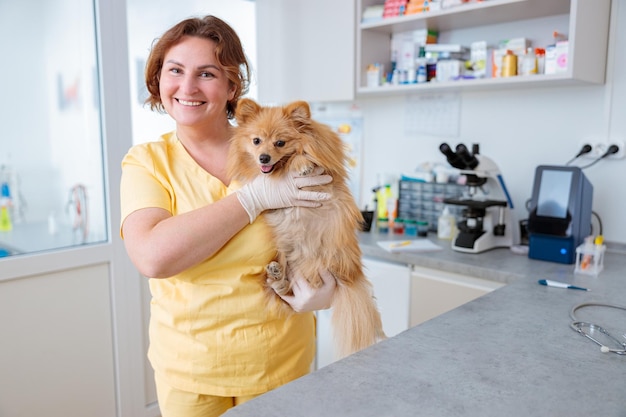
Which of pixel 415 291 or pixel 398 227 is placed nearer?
pixel 415 291

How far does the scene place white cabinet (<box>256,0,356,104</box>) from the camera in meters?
2.93

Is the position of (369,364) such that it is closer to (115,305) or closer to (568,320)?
(568,320)

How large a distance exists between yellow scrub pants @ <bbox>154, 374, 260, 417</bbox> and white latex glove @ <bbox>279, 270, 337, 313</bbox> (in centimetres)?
27

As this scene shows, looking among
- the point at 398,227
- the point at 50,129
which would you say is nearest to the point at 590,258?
the point at 398,227

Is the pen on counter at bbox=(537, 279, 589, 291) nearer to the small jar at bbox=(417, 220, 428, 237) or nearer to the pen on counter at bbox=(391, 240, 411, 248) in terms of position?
the pen on counter at bbox=(391, 240, 411, 248)

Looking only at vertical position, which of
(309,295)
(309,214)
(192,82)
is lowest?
(309,295)

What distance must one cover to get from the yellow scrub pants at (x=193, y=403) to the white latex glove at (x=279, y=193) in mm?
488

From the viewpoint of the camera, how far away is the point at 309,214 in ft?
4.78

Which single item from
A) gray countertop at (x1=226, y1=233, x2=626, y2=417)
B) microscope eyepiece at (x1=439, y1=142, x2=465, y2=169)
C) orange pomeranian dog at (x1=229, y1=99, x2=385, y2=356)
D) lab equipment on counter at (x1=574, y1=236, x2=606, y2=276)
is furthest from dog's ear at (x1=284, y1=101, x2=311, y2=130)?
lab equipment on counter at (x1=574, y1=236, x2=606, y2=276)

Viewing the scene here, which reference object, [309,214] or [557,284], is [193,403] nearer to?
[309,214]

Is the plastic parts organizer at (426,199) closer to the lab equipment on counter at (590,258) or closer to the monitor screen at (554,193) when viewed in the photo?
the monitor screen at (554,193)

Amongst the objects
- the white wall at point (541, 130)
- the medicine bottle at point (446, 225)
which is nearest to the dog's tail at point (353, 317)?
the medicine bottle at point (446, 225)

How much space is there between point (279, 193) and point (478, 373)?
0.65 meters

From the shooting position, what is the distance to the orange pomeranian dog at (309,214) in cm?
142
